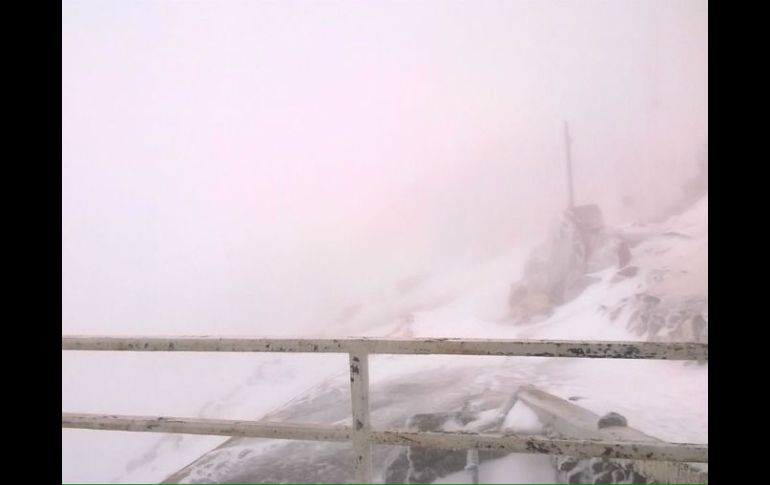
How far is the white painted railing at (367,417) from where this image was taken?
0.93 metres

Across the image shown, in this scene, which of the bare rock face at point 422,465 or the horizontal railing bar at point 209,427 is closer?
the horizontal railing bar at point 209,427

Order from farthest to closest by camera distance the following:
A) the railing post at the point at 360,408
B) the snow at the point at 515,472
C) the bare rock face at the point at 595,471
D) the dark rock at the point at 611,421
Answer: the snow at the point at 515,472 < the dark rock at the point at 611,421 < the bare rock face at the point at 595,471 < the railing post at the point at 360,408

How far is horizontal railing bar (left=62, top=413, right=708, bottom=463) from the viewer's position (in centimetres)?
93

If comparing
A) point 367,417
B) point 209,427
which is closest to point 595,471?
point 367,417

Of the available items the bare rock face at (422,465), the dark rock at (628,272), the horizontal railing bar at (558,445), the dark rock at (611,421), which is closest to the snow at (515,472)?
the bare rock face at (422,465)

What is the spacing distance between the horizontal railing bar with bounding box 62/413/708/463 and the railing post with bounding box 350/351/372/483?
0.02m

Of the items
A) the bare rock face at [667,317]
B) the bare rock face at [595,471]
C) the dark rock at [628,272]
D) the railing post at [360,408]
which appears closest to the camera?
the railing post at [360,408]

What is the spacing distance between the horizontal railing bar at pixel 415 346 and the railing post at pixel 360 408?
0.03 m

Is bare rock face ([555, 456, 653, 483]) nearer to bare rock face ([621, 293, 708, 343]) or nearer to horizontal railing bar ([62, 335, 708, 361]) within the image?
horizontal railing bar ([62, 335, 708, 361])

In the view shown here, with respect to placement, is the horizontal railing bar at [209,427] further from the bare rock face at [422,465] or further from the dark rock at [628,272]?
the dark rock at [628,272]

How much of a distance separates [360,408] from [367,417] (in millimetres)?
24
